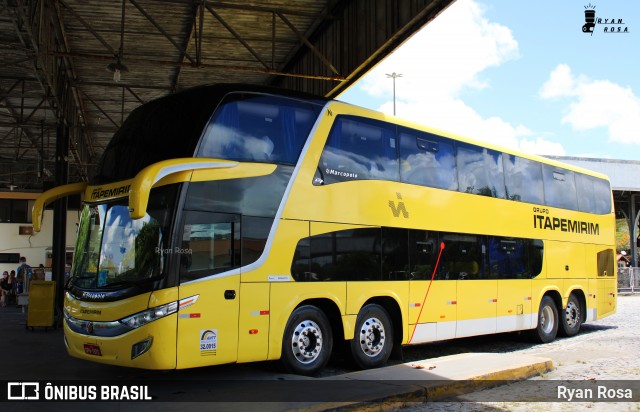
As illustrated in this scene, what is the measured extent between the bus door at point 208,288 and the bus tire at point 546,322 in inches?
336

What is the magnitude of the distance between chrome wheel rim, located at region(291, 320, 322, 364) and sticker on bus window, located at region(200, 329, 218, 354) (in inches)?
54.2

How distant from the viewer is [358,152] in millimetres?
9844

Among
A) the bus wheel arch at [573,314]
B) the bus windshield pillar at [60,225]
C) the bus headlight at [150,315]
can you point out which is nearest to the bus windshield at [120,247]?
the bus headlight at [150,315]

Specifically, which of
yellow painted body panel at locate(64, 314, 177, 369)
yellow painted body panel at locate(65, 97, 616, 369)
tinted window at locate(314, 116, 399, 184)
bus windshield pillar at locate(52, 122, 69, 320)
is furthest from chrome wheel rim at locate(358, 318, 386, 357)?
bus windshield pillar at locate(52, 122, 69, 320)

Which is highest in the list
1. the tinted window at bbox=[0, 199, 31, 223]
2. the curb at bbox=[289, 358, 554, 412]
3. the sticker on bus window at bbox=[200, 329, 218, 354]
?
the tinted window at bbox=[0, 199, 31, 223]

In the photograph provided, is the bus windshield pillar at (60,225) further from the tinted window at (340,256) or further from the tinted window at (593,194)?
the tinted window at (593,194)

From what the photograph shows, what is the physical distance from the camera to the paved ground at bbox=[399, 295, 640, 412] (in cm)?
724

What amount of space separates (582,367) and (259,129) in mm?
6607

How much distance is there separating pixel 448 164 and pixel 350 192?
287cm

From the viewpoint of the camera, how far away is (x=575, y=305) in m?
15.0

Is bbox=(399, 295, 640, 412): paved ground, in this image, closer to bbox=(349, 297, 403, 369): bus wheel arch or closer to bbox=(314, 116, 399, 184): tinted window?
bbox=(349, 297, 403, 369): bus wheel arch

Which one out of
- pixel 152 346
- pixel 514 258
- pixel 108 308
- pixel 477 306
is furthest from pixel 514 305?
pixel 108 308

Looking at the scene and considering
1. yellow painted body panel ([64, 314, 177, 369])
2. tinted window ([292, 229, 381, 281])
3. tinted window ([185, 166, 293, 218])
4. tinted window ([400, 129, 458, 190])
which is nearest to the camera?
yellow painted body panel ([64, 314, 177, 369])

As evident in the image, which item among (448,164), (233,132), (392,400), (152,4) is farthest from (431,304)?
(152,4)
